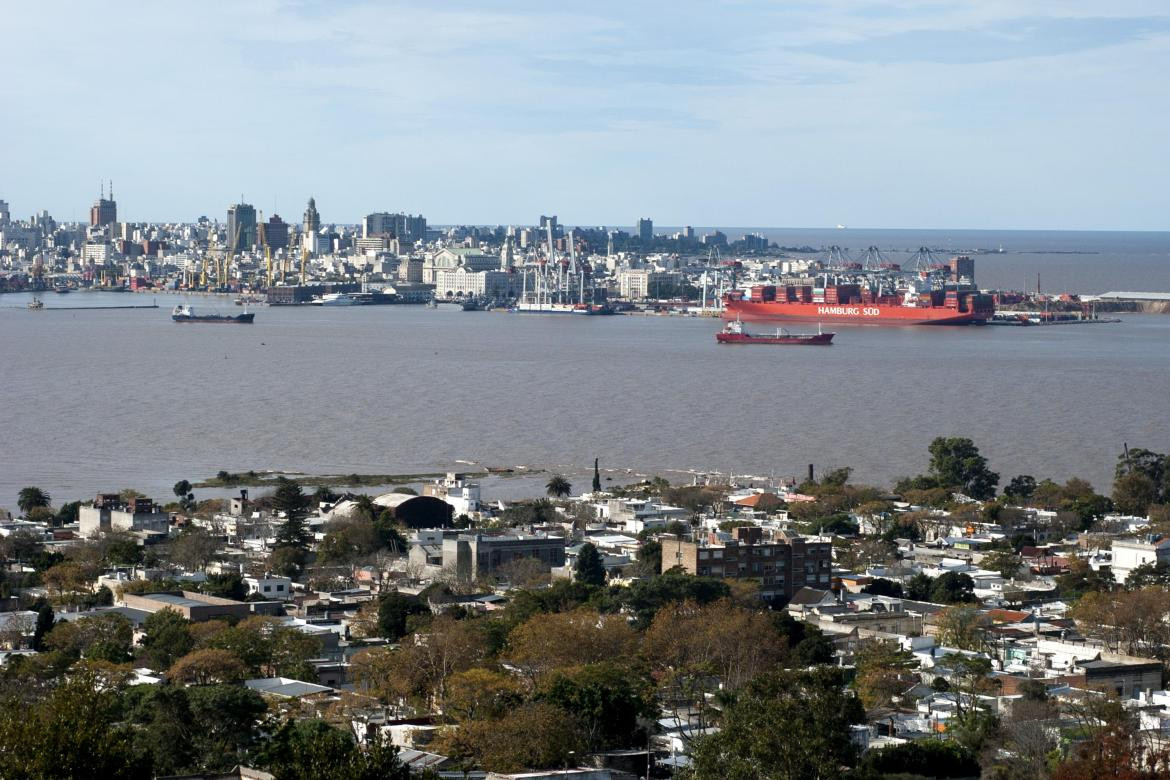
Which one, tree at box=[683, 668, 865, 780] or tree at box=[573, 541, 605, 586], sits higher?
tree at box=[683, 668, 865, 780]

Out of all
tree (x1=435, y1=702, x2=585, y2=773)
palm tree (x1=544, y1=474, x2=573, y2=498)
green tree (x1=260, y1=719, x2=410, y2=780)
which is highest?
green tree (x1=260, y1=719, x2=410, y2=780)

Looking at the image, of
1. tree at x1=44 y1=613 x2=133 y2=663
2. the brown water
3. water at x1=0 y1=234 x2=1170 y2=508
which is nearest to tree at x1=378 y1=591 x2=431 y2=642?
tree at x1=44 y1=613 x2=133 y2=663

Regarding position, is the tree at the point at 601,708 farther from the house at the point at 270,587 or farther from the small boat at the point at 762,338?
the small boat at the point at 762,338

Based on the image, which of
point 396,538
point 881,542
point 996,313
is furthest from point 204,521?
point 996,313

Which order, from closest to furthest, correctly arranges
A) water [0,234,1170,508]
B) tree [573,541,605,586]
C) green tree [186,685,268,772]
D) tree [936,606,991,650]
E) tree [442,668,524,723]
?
green tree [186,685,268,772] < tree [442,668,524,723] < tree [936,606,991,650] < tree [573,541,605,586] < water [0,234,1170,508]

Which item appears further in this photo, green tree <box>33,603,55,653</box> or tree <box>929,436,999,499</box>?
tree <box>929,436,999,499</box>

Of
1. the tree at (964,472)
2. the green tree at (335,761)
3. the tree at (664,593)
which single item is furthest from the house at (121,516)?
the green tree at (335,761)

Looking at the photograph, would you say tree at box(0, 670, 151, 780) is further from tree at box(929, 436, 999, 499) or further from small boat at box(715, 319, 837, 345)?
small boat at box(715, 319, 837, 345)

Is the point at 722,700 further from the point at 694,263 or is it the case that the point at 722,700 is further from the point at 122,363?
the point at 694,263
